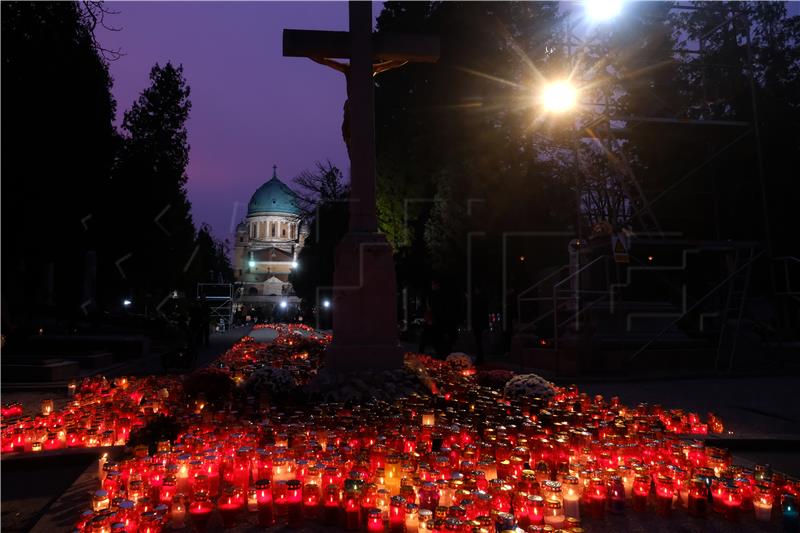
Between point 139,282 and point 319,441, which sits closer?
point 319,441

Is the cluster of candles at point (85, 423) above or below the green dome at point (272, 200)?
below

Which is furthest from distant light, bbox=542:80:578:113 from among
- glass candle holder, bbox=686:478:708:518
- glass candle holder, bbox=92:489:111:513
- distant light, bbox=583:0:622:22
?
glass candle holder, bbox=92:489:111:513

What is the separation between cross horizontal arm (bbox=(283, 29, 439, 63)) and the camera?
27.6ft

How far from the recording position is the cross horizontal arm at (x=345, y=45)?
27.6 feet

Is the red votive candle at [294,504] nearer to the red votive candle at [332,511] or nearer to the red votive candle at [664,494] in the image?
the red votive candle at [332,511]

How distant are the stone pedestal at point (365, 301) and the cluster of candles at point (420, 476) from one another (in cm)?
195

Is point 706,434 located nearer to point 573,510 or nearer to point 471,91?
point 573,510

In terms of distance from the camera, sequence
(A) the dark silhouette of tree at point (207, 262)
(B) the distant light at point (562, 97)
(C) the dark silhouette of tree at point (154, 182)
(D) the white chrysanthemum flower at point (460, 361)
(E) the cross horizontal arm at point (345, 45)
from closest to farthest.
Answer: (E) the cross horizontal arm at point (345, 45)
(D) the white chrysanthemum flower at point (460, 361)
(B) the distant light at point (562, 97)
(C) the dark silhouette of tree at point (154, 182)
(A) the dark silhouette of tree at point (207, 262)

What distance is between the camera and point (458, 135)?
22094 mm

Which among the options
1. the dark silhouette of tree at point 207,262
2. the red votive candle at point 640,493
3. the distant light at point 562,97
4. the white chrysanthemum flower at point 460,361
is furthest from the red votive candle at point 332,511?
the dark silhouette of tree at point 207,262

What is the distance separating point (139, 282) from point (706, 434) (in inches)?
1351

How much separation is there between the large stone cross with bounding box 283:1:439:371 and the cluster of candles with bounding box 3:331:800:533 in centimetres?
197

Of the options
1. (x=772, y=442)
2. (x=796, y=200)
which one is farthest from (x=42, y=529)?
(x=796, y=200)

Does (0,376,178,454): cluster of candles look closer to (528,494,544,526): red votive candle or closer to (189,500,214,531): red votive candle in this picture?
(189,500,214,531): red votive candle
